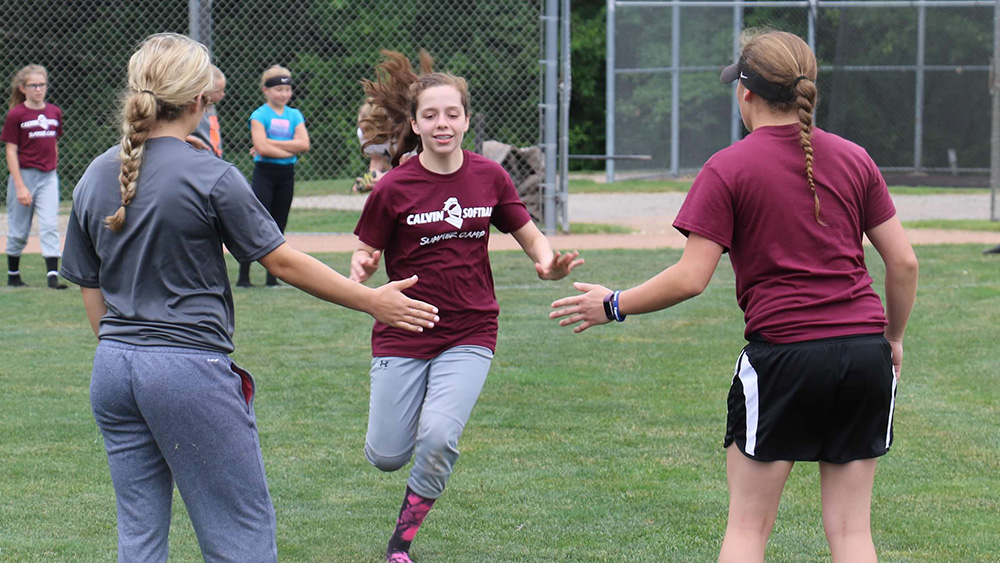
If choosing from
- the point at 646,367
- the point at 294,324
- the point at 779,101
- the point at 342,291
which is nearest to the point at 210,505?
the point at 342,291

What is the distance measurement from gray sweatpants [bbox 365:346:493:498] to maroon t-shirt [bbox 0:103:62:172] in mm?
7354

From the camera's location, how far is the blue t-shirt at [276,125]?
10672 mm

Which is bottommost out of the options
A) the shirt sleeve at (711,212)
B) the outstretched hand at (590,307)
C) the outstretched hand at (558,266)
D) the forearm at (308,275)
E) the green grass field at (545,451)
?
the green grass field at (545,451)

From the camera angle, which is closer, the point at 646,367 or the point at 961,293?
the point at 646,367

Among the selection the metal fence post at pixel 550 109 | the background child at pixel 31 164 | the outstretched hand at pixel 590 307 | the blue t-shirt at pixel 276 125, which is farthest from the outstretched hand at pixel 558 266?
the metal fence post at pixel 550 109

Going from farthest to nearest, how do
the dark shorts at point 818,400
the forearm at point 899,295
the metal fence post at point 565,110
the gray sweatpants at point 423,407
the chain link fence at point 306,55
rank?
the chain link fence at point 306,55, the metal fence post at point 565,110, the gray sweatpants at point 423,407, the forearm at point 899,295, the dark shorts at point 818,400

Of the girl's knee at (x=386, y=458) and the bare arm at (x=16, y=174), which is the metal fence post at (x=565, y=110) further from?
the girl's knee at (x=386, y=458)

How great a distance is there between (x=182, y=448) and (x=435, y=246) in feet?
5.38

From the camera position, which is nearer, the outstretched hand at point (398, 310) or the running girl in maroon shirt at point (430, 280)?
the outstretched hand at point (398, 310)

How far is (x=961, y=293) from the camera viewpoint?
33.8ft

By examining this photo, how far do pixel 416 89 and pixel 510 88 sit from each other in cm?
1465

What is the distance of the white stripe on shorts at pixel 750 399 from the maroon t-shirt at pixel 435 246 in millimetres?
1470

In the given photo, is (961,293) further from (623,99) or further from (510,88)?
(623,99)

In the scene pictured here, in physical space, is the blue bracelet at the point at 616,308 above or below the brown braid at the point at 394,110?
below
